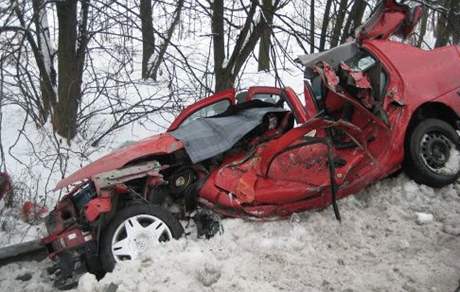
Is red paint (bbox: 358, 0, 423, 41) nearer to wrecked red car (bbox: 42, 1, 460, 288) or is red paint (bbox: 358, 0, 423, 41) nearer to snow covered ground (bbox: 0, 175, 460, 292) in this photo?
wrecked red car (bbox: 42, 1, 460, 288)

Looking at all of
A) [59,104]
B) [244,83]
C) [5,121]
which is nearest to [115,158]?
[59,104]

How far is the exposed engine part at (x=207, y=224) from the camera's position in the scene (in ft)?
15.2

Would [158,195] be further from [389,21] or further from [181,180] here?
[389,21]

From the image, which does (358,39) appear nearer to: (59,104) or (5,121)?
(59,104)

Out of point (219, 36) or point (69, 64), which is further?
point (219, 36)

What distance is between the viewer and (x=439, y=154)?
209 inches

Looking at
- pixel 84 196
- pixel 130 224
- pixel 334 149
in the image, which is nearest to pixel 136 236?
pixel 130 224

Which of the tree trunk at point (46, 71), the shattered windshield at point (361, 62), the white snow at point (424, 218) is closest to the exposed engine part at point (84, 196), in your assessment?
the shattered windshield at point (361, 62)

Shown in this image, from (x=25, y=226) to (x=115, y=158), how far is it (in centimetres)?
158

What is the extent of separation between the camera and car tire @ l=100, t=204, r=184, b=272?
169 inches

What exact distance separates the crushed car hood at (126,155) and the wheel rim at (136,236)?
62 cm

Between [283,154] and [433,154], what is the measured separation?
1513 millimetres

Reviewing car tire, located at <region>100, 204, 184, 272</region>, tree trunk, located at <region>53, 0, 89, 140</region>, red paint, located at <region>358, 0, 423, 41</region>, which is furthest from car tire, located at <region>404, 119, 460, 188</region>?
tree trunk, located at <region>53, 0, 89, 140</region>

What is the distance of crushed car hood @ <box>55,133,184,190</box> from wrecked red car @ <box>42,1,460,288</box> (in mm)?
13
